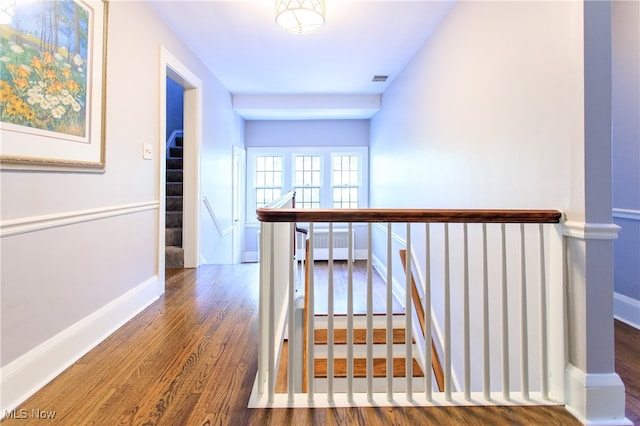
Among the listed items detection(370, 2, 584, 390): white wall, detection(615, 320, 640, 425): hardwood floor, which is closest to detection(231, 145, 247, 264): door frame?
detection(370, 2, 584, 390): white wall

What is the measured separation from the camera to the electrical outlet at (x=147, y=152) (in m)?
2.52

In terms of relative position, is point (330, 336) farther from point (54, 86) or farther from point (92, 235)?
point (54, 86)

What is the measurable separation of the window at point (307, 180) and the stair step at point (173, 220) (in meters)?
2.59

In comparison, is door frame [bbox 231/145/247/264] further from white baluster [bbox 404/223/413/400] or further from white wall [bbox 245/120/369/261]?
white baluster [bbox 404/223/413/400]

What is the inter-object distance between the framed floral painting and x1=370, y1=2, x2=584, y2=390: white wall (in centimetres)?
242

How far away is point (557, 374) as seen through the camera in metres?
1.44

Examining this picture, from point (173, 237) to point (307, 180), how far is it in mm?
3056

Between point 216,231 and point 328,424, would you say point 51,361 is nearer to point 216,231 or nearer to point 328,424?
point 328,424

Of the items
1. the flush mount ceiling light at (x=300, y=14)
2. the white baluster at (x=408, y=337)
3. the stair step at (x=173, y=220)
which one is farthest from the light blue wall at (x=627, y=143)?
the stair step at (x=173, y=220)

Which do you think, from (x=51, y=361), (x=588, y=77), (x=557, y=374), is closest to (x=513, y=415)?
(x=557, y=374)

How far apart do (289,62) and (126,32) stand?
6.09 ft

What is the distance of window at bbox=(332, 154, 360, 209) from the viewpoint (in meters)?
6.34

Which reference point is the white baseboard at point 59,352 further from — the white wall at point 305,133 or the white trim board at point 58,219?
the white wall at point 305,133

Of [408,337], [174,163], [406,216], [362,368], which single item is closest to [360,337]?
[362,368]
